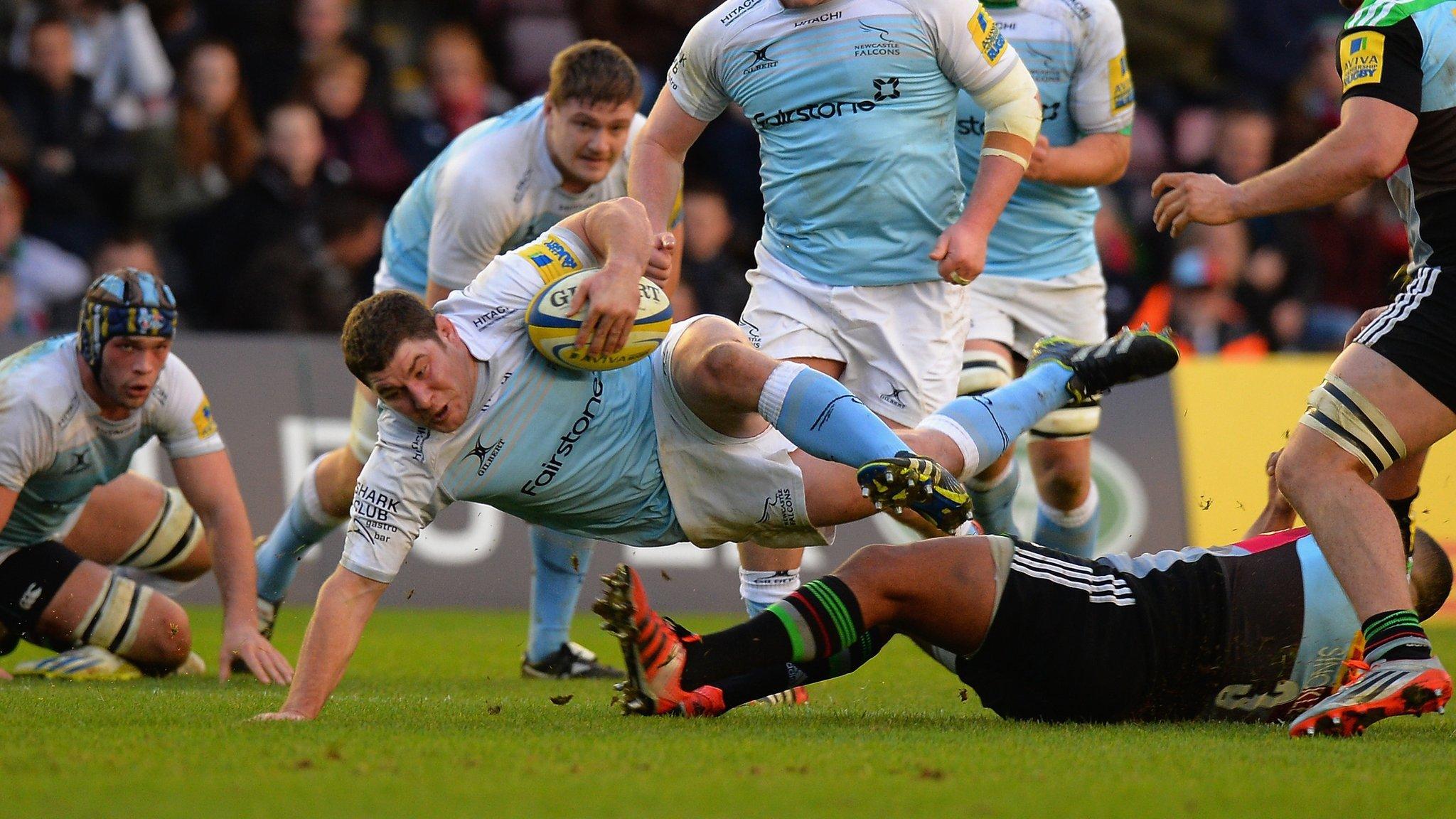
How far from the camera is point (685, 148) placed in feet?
20.8

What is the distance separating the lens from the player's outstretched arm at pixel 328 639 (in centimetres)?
467

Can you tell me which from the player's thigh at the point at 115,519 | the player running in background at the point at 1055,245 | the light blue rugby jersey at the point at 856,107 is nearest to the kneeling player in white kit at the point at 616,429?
the light blue rugby jersey at the point at 856,107

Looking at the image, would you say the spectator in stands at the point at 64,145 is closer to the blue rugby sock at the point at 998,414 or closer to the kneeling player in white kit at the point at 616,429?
the kneeling player in white kit at the point at 616,429

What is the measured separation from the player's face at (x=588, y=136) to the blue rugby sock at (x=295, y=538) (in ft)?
5.70

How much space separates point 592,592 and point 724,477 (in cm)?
468

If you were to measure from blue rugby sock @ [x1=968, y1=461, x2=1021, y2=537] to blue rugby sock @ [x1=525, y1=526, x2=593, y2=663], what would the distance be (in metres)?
1.64

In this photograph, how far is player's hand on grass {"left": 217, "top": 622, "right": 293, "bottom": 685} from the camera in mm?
6301

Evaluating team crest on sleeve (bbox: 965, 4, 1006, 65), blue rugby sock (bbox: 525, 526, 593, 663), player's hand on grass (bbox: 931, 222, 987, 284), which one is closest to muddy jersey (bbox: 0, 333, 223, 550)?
blue rugby sock (bbox: 525, 526, 593, 663)

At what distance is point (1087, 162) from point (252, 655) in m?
3.74

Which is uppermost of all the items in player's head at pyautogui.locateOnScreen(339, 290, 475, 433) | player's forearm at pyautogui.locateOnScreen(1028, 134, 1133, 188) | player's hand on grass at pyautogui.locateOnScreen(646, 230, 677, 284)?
player's forearm at pyautogui.locateOnScreen(1028, 134, 1133, 188)

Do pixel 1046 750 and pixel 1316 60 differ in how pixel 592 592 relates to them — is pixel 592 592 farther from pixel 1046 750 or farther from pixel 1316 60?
pixel 1316 60

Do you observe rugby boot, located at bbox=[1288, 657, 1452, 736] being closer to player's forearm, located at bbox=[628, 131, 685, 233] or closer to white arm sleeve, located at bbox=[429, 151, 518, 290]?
player's forearm, located at bbox=[628, 131, 685, 233]

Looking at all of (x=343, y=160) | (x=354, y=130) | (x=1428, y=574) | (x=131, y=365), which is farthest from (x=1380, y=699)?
(x=354, y=130)

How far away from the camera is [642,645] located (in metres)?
4.59
